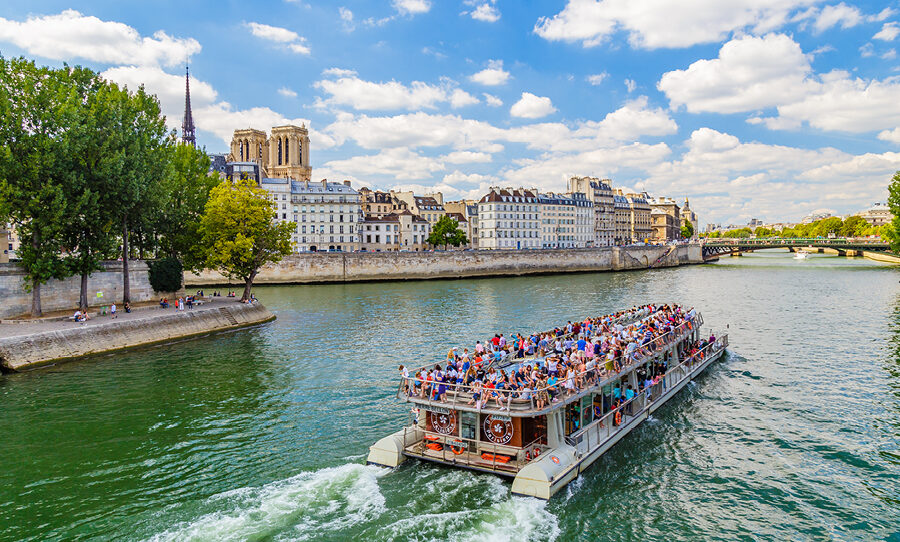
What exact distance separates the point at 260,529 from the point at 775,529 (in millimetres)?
12218

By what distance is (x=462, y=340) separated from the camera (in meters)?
35.6

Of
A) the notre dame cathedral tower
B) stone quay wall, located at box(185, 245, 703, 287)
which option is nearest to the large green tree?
stone quay wall, located at box(185, 245, 703, 287)

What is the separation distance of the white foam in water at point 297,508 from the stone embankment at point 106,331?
20.6 meters

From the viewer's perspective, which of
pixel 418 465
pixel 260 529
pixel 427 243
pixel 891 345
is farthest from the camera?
pixel 427 243

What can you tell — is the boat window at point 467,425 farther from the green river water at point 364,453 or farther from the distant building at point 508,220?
the distant building at point 508,220

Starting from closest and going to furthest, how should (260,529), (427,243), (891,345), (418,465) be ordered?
(260,529), (418,465), (891,345), (427,243)

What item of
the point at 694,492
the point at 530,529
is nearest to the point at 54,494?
the point at 530,529

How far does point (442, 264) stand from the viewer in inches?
3639

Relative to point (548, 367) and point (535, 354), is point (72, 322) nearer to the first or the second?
point (535, 354)

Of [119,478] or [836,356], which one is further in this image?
[836,356]

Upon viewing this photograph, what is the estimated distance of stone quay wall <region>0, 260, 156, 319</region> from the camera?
118 feet

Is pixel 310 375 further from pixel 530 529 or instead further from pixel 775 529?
pixel 775 529

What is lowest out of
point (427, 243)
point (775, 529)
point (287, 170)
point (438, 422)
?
point (775, 529)

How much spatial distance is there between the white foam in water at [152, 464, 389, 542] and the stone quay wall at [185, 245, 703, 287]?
2463 inches
